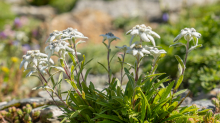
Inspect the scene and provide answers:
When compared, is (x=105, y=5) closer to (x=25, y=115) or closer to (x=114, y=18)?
(x=114, y=18)

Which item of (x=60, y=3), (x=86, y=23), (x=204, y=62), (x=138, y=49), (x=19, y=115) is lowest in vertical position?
(x=19, y=115)

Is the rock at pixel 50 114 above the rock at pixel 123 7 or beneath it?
beneath

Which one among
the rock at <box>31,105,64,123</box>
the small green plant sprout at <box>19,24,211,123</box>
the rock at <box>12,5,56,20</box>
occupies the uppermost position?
the rock at <box>12,5,56,20</box>

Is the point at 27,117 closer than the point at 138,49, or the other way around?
the point at 138,49

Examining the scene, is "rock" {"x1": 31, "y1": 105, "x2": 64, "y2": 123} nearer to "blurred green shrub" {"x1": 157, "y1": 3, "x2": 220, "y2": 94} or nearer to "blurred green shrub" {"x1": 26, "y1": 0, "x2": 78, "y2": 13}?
"blurred green shrub" {"x1": 157, "y1": 3, "x2": 220, "y2": 94}

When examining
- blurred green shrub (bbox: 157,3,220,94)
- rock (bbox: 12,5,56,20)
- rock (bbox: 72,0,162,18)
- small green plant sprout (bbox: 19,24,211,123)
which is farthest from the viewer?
rock (bbox: 12,5,56,20)

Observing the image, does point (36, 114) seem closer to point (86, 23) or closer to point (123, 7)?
point (86, 23)

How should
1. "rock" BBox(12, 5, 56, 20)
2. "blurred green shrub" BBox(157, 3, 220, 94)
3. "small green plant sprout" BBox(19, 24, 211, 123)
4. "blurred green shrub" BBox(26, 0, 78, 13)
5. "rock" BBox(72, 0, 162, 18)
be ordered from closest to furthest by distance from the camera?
"small green plant sprout" BBox(19, 24, 211, 123)
"blurred green shrub" BBox(157, 3, 220, 94)
"rock" BBox(72, 0, 162, 18)
"rock" BBox(12, 5, 56, 20)
"blurred green shrub" BBox(26, 0, 78, 13)

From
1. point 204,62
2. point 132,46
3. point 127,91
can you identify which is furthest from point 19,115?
point 204,62

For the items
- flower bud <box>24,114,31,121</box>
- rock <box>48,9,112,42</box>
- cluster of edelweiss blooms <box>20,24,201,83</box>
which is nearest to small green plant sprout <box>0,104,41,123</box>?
flower bud <box>24,114,31,121</box>

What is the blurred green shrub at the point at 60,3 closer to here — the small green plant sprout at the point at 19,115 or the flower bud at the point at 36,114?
the small green plant sprout at the point at 19,115

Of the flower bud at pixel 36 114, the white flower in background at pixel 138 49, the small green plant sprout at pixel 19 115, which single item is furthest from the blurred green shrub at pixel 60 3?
the white flower in background at pixel 138 49
